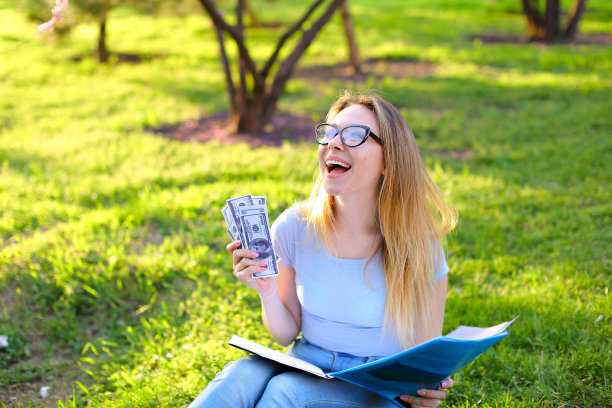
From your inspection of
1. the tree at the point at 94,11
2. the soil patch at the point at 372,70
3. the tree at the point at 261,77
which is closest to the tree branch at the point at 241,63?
the tree at the point at 261,77

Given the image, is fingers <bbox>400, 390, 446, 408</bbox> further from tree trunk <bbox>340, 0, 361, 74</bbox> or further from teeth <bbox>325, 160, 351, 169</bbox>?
tree trunk <bbox>340, 0, 361, 74</bbox>

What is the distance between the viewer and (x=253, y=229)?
214 centimetres

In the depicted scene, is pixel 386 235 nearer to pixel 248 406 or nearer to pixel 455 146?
pixel 248 406

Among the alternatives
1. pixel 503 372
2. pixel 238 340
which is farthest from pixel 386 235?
pixel 503 372

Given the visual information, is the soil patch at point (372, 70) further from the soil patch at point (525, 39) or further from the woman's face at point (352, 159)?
the woman's face at point (352, 159)

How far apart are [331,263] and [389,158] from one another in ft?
1.69

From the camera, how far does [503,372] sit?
2.81 metres

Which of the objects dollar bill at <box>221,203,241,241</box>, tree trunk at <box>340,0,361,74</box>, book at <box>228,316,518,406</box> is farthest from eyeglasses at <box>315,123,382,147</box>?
tree trunk at <box>340,0,361,74</box>

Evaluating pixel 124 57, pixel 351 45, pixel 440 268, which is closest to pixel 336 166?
pixel 440 268

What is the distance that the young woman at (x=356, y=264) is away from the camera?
2152 mm

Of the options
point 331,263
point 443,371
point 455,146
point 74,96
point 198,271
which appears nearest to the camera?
point 443,371

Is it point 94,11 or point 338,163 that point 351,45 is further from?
point 338,163

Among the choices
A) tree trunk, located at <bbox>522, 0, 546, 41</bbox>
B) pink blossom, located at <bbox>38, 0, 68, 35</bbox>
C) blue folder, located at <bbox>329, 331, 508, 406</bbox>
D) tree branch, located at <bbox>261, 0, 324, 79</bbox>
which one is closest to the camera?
blue folder, located at <bbox>329, 331, 508, 406</bbox>

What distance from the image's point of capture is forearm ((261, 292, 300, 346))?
2307mm
